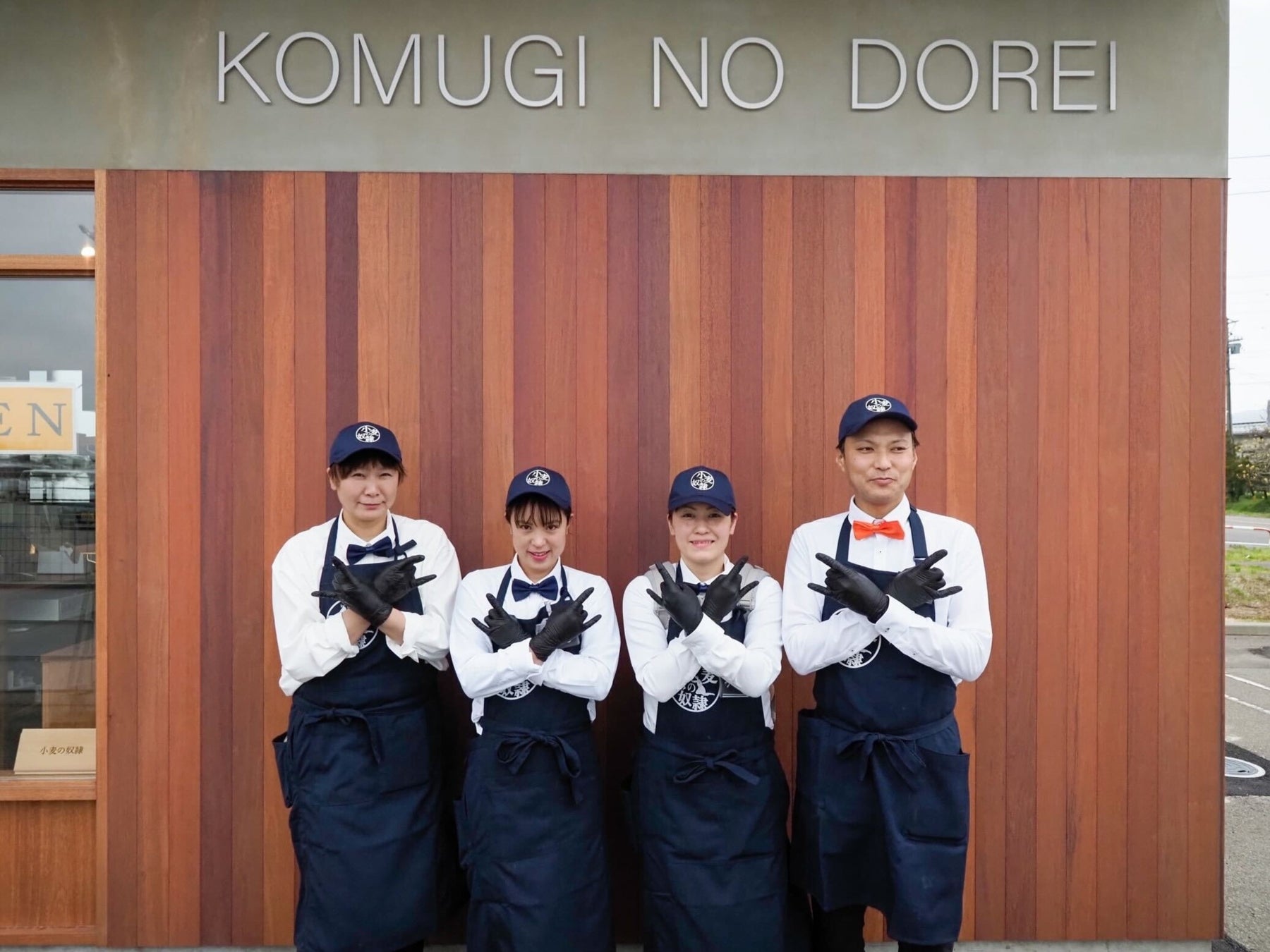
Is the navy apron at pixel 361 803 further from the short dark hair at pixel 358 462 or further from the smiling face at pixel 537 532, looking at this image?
the smiling face at pixel 537 532

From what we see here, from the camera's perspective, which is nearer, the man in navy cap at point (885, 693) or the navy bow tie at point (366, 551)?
the man in navy cap at point (885, 693)

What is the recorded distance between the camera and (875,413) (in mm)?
2199

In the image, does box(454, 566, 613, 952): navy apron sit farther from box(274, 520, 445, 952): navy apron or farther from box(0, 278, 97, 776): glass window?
box(0, 278, 97, 776): glass window

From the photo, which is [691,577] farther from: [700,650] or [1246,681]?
[1246,681]

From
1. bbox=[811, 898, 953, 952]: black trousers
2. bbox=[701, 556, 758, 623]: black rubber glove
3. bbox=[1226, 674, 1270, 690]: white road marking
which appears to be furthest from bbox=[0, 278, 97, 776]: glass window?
bbox=[1226, 674, 1270, 690]: white road marking

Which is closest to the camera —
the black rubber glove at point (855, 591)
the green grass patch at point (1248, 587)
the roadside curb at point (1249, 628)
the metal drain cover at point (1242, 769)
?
the black rubber glove at point (855, 591)

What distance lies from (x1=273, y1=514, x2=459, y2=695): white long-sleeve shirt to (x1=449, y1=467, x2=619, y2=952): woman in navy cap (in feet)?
0.30

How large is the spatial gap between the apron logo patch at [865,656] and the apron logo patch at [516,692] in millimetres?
929

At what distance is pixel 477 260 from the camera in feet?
9.49

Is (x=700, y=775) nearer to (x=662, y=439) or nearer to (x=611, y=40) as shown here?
(x=662, y=439)

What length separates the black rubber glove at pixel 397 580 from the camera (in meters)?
2.22

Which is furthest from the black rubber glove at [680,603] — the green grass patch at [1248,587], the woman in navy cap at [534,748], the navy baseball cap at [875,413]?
the green grass patch at [1248,587]

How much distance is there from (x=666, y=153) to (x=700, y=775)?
2.23 meters

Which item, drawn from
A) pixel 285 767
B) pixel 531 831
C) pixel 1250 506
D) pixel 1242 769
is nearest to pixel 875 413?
pixel 531 831
